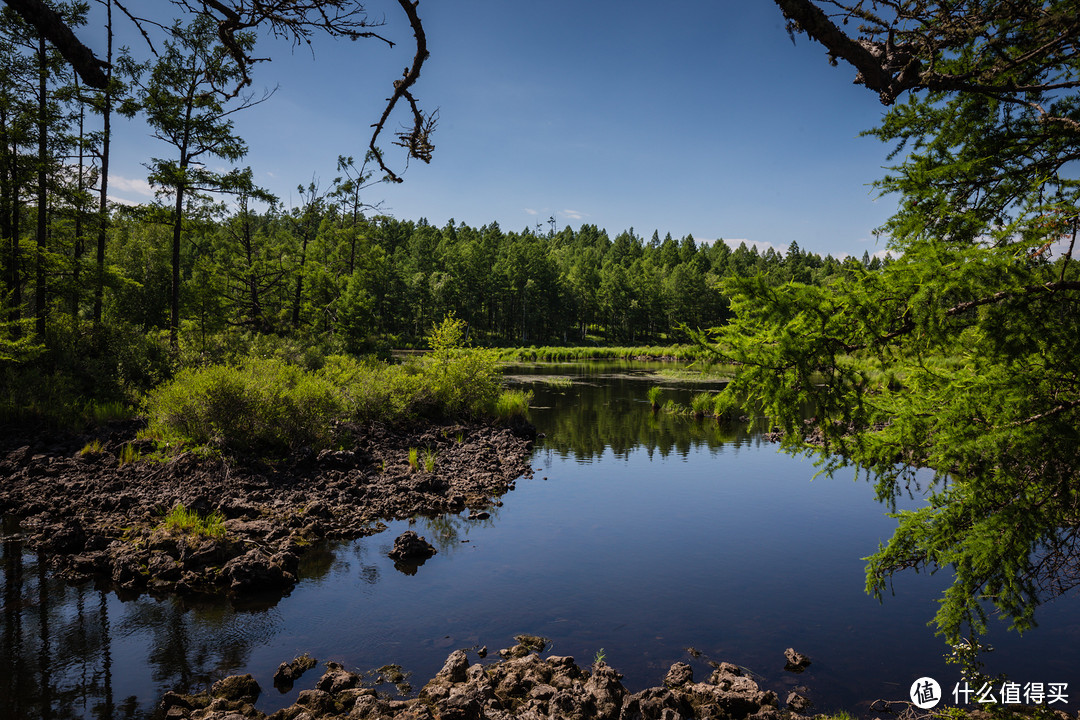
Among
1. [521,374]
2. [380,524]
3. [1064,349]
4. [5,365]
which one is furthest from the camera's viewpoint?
[521,374]

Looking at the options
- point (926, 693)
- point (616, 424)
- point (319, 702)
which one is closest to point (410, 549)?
point (319, 702)

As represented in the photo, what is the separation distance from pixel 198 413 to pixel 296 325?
894 inches

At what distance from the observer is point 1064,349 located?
4.43 m

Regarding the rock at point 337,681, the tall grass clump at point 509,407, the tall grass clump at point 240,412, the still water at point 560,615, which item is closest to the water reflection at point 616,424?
the tall grass clump at point 509,407

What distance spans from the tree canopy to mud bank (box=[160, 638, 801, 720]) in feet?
6.71

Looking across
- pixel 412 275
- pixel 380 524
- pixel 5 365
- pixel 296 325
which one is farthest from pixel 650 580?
pixel 412 275

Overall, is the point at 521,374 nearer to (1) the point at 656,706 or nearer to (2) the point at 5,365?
(2) the point at 5,365

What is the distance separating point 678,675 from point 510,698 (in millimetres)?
1975

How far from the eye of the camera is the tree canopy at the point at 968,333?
4.18 metres

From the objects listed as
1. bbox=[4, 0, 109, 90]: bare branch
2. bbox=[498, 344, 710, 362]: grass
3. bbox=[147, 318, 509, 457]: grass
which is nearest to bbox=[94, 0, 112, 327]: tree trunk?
bbox=[147, 318, 509, 457]: grass

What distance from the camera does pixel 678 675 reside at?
6.35m

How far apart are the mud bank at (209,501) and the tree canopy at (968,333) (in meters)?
8.11

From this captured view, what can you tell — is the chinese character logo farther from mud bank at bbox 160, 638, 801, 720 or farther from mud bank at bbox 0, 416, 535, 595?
mud bank at bbox 0, 416, 535, 595

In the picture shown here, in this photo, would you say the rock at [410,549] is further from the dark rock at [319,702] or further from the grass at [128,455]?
the grass at [128,455]
